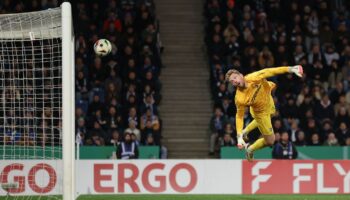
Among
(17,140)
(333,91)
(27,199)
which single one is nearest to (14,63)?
(17,140)

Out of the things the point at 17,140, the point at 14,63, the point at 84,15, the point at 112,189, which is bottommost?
the point at 112,189

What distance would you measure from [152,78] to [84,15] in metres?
2.81

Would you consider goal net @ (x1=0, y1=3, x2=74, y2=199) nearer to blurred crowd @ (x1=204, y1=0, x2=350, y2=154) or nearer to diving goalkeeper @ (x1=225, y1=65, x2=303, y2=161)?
diving goalkeeper @ (x1=225, y1=65, x2=303, y2=161)

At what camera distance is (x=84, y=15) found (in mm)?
24062

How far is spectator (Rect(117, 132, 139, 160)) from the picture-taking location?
19.8m

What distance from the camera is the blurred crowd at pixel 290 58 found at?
21906 mm

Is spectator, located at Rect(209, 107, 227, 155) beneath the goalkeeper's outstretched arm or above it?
beneath

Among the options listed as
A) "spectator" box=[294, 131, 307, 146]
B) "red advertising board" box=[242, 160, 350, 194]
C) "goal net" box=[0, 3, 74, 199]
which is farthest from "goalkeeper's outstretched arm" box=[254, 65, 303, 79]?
"spectator" box=[294, 131, 307, 146]

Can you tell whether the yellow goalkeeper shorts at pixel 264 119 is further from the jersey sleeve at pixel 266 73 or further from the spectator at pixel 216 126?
the spectator at pixel 216 126

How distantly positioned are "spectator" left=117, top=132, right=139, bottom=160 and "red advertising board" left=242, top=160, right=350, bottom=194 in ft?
8.77

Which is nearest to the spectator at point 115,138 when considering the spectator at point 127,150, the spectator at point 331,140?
the spectator at point 127,150

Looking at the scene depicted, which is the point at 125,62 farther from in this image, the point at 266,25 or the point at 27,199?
the point at 27,199

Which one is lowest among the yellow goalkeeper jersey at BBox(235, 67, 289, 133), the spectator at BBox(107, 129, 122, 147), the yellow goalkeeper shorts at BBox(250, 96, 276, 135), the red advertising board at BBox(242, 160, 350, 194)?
the red advertising board at BBox(242, 160, 350, 194)

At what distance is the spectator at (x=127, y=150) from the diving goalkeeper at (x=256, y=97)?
4239mm
